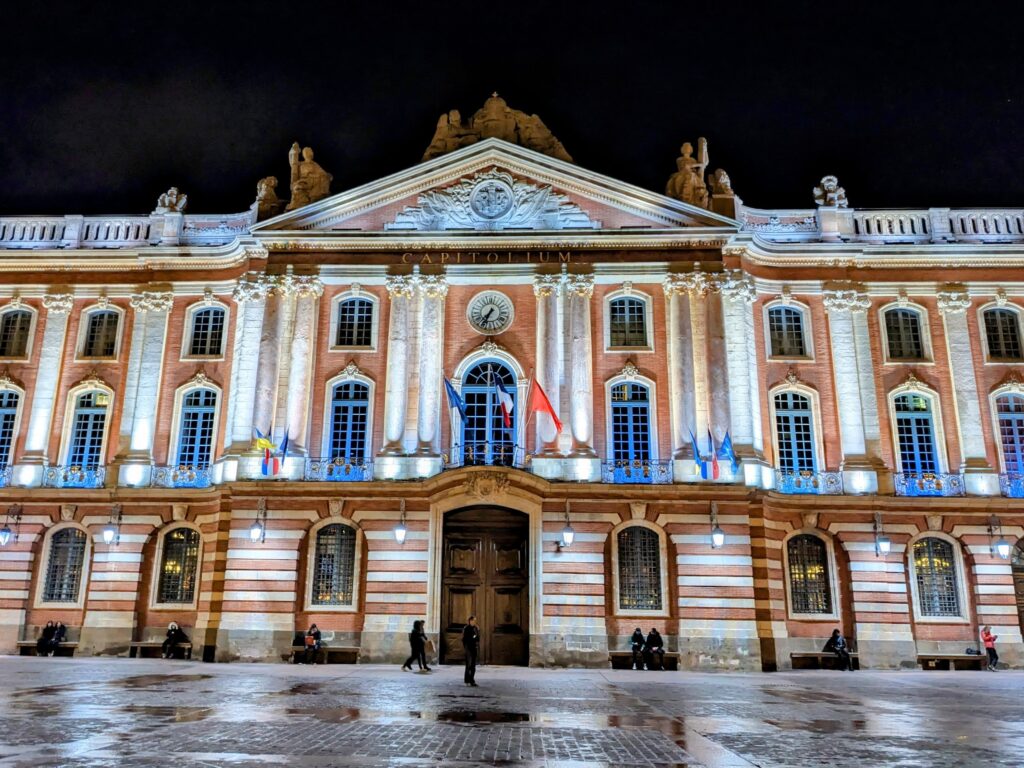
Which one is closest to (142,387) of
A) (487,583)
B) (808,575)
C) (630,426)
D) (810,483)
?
(487,583)

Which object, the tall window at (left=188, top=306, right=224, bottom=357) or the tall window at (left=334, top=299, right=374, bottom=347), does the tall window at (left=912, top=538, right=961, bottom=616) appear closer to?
the tall window at (left=334, top=299, right=374, bottom=347)

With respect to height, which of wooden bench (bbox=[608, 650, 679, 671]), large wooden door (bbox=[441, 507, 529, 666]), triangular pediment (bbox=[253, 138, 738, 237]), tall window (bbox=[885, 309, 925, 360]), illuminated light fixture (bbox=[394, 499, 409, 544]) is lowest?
wooden bench (bbox=[608, 650, 679, 671])

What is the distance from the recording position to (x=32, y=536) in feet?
92.8

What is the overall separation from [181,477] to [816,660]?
2120 centimetres

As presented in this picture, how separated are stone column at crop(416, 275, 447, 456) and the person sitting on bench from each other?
934 centimetres

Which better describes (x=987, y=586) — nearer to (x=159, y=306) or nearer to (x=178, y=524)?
(x=178, y=524)

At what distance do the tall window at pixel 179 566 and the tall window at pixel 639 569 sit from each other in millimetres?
13776

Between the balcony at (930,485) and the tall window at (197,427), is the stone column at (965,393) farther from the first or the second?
the tall window at (197,427)

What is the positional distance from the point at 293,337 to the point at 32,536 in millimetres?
10773

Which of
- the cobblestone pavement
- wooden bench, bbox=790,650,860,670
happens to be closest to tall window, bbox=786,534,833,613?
wooden bench, bbox=790,650,860,670

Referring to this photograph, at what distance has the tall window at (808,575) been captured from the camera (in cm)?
2722

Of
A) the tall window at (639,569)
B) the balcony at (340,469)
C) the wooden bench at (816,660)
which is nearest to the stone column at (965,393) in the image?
the wooden bench at (816,660)

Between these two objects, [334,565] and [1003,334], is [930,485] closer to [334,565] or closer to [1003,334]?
[1003,334]

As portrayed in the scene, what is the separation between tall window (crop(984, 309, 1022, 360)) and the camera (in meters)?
29.6
